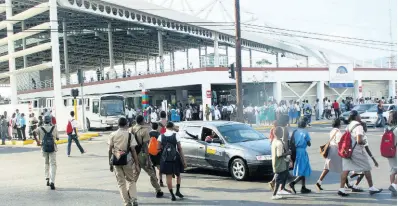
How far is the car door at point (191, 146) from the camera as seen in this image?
1177cm

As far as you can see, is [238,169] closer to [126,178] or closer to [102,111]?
[126,178]

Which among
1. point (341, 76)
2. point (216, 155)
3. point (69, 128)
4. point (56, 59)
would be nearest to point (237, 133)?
point (216, 155)

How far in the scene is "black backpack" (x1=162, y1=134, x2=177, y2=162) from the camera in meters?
8.98

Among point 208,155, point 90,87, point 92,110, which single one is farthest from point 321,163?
point 90,87

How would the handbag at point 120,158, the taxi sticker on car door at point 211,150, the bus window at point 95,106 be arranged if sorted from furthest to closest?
1. the bus window at point 95,106
2. the taxi sticker on car door at point 211,150
3. the handbag at point 120,158

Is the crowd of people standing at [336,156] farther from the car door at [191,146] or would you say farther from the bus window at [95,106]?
Result: the bus window at [95,106]

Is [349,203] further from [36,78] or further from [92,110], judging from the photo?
[36,78]

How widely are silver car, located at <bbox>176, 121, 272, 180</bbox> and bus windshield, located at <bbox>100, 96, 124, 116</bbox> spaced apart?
20775mm

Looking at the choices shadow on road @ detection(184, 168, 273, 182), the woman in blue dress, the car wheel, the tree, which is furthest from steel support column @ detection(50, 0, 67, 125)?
the woman in blue dress

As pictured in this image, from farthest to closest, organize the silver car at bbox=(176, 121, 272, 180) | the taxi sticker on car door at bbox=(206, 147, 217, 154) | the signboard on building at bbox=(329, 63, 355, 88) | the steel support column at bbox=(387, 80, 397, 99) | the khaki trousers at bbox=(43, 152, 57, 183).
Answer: the steel support column at bbox=(387, 80, 397, 99)
the signboard on building at bbox=(329, 63, 355, 88)
the taxi sticker on car door at bbox=(206, 147, 217, 154)
the khaki trousers at bbox=(43, 152, 57, 183)
the silver car at bbox=(176, 121, 272, 180)

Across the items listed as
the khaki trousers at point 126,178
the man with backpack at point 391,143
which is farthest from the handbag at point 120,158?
the man with backpack at point 391,143

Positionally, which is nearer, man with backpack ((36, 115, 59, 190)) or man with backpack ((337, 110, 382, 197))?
man with backpack ((337, 110, 382, 197))

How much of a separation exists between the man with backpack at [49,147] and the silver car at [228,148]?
10.9ft

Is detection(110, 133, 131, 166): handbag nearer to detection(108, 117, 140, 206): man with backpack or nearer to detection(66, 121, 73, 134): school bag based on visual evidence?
detection(108, 117, 140, 206): man with backpack
